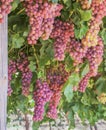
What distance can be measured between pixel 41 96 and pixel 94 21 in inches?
14.2

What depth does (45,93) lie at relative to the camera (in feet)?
4.89

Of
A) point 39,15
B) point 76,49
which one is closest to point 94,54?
point 76,49

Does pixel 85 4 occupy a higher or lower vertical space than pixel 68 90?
higher

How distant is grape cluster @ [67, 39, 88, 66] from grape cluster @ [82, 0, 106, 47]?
0.08 ft

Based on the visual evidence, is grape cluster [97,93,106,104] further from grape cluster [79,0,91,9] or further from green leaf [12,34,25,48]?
grape cluster [79,0,91,9]

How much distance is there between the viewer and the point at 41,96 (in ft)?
4.85

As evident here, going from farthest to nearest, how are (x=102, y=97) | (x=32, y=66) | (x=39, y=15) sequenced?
(x=102, y=97) → (x=32, y=66) → (x=39, y=15)

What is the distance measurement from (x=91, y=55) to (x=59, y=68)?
0.26 m

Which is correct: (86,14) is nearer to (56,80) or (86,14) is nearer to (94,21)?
(94,21)

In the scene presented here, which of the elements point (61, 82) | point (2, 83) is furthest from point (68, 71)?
point (2, 83)

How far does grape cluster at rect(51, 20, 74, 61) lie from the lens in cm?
129

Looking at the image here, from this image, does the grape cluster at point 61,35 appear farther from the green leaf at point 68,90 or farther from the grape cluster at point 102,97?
the grape cluster at point 102,97

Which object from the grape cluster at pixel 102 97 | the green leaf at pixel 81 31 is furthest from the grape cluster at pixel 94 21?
the grape cluster at pixel 102 97

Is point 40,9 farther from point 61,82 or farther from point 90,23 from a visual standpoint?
point 61,82
